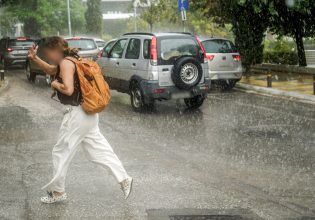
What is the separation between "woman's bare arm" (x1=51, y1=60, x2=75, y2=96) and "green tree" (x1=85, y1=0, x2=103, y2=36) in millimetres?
64848

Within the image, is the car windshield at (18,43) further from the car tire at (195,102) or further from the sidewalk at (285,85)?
the car tire at (195,102)

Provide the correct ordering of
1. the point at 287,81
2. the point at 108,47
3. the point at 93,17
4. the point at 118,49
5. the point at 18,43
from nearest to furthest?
the point at 118,49 < the point at 108,47 < the point at 287,81 < the point at 18,43 < the point at 93,17

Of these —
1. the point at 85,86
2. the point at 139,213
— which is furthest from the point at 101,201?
the point at 85,86

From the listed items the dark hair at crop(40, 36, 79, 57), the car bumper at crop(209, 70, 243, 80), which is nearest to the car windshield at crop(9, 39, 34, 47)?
the car bumper at crop(209, 70, 243, 80)

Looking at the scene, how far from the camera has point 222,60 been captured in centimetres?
1727

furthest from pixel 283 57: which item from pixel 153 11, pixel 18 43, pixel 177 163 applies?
pixel 177 163

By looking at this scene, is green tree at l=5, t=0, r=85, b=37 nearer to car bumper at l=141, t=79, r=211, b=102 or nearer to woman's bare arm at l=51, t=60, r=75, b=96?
car bumper at l=141, t=79, r=211, b=102

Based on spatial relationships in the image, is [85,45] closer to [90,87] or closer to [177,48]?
[177,48]

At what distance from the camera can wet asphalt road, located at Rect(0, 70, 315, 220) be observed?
580 cm

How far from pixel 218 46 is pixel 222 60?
567mm

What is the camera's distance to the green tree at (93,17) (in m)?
69.4

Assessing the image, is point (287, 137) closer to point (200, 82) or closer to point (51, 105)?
point (200, 82)

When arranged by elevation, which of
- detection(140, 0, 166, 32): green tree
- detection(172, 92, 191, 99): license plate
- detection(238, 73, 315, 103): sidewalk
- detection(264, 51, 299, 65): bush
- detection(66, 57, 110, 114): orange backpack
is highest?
detection(140, 0, 166, 32): green tree

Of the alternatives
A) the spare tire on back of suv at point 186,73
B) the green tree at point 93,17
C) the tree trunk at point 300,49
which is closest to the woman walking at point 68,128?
the spare tire on back of suv at point 186,73
